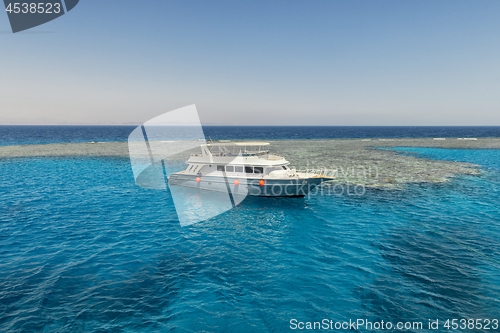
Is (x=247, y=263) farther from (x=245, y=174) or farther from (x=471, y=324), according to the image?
(x=245, y=174)

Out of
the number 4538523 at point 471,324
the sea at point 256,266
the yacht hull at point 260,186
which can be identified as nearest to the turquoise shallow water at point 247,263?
the sea at point 256,266

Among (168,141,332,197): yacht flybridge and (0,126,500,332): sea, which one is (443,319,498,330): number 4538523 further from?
(168,141,332,197): yacht flybridge

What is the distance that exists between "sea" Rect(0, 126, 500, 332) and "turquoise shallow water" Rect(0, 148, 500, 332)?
0.08 metres

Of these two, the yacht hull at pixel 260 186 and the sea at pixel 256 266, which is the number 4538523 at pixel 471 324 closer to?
the sea at pixel 256 266

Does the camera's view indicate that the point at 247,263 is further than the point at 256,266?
Yes

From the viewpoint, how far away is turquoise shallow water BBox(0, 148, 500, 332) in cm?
1108

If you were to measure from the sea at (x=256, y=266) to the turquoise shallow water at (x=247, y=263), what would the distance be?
3.0 inches

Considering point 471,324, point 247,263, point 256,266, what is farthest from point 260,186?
point 471,324

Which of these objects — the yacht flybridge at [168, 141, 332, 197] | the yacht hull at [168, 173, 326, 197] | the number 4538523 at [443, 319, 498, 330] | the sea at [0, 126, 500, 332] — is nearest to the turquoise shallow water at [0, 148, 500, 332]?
the sea at [0, 126, 500, 332]

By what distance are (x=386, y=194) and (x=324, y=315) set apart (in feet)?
72.4

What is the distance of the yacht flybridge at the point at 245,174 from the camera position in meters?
26.7

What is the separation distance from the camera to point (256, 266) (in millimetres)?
15070

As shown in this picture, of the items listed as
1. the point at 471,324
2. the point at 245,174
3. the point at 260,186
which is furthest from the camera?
the point at 245,174

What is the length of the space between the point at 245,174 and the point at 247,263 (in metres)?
13.6
